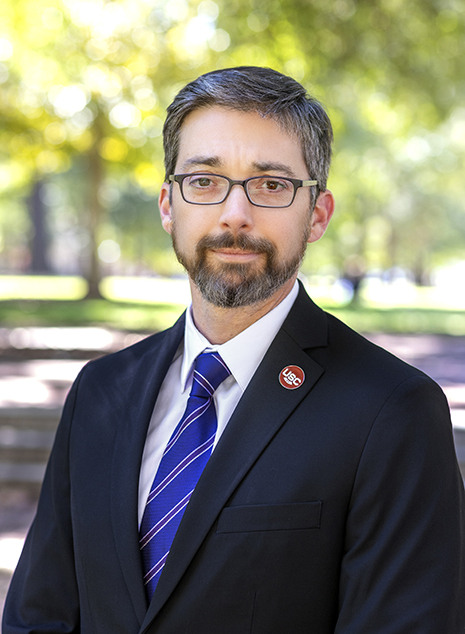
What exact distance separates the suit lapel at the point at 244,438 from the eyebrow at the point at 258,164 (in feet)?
1.22

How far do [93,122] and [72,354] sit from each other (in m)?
8.37

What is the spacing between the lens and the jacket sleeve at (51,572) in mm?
→ 2006

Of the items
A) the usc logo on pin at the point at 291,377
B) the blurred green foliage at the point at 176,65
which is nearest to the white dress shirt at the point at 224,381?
the usc logo on pin at the point at 291,377

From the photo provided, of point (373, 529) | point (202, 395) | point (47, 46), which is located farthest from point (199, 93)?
point (47, 46)

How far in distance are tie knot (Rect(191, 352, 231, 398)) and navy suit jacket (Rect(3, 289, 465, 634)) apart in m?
0.11

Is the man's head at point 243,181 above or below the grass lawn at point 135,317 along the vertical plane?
above

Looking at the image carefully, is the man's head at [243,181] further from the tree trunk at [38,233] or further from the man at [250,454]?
the tree trunk at [38,233]

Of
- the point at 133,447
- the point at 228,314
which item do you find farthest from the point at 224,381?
the point at 133,447

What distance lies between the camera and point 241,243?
1.84 m

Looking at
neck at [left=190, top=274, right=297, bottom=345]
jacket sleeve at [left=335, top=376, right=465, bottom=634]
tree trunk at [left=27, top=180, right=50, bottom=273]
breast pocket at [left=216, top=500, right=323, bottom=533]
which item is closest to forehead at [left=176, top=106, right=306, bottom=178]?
neck at [left=190, top=274, right=297, bottom=345]

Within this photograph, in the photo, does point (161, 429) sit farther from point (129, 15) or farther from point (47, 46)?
point (47, 46)

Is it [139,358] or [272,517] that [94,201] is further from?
[272,517]

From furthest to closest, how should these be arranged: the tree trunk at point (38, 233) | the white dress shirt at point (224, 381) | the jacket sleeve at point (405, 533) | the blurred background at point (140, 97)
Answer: the tree trunk at point (38, 233) → the blurred background at point (140, 97) → the white dress shirt at point (224, 381) → the jacket sleeve at point (405, 533)

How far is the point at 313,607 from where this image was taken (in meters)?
1.69
